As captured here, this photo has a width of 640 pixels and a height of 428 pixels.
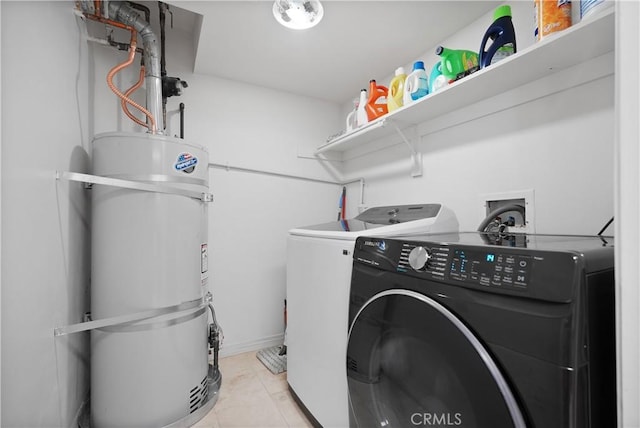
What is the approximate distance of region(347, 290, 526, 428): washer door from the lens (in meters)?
0.59

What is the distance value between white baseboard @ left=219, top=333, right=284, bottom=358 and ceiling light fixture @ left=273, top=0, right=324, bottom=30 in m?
2.26

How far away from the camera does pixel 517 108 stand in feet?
4.44

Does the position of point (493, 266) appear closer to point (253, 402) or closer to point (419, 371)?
point (419, 371)

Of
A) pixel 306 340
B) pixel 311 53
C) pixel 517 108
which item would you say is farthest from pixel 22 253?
pixel 517 108

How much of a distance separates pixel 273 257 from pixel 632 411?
7.00 feet

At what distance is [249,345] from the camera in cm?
223

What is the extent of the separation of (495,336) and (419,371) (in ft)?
0.87

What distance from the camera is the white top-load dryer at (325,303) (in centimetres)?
116

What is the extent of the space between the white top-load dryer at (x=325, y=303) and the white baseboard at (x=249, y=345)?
724 mm

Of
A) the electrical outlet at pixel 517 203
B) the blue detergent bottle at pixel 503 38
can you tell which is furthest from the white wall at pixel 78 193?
the blue detergent bottle at pixel 503 38

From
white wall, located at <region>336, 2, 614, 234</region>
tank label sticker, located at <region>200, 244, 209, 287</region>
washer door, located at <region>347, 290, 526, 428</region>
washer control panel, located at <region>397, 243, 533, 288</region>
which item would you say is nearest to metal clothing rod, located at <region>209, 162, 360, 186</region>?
tank label sticker, located at <region>200, 244, 209, 287</region>

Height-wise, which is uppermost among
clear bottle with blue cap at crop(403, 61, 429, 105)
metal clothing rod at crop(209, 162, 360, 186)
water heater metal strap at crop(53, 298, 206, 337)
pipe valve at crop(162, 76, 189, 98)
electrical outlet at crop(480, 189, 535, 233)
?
pipe valve at crop(162, 76, 189, 98)

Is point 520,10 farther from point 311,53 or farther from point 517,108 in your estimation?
point 311,53

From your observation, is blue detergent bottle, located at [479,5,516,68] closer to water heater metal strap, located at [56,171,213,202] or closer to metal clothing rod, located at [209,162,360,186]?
metal clothing rod, located at [209,162,360,186]
